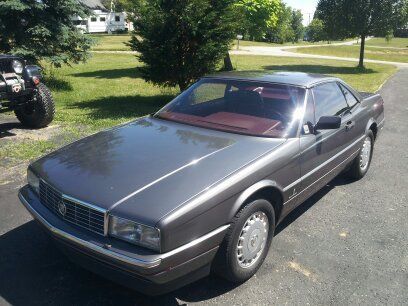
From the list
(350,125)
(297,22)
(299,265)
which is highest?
(297,22)

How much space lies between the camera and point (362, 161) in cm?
532

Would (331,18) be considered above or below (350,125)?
above

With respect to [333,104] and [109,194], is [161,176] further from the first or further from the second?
[333,104]

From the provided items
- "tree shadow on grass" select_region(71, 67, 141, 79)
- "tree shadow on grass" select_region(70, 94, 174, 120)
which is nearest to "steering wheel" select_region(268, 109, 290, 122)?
"tree shadow on grass" select_region(70, 94, 174, 120)

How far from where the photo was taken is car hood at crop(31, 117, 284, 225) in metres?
2.65

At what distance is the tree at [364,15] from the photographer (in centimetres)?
2109

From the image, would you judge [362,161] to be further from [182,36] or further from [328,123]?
[182,36]

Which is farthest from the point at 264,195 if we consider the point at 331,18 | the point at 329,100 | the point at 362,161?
the point at 331,18

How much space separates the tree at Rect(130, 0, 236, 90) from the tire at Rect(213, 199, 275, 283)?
6919 mm

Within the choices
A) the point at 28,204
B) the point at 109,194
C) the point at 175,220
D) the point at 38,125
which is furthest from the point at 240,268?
Result: the point at 38,125

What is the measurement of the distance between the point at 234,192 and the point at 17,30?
11060 mm

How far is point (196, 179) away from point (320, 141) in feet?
5.38

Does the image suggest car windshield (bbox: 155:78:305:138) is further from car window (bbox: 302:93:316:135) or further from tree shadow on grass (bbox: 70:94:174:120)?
tree shadow on grass (bbox: 70:94:174:120)

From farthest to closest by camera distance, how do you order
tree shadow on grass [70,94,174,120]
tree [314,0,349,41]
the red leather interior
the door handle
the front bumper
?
tree [314,0,349,41] < tree shadow on grass [70,94,174,120] < the door handle < the red leather interior < the front bumper
